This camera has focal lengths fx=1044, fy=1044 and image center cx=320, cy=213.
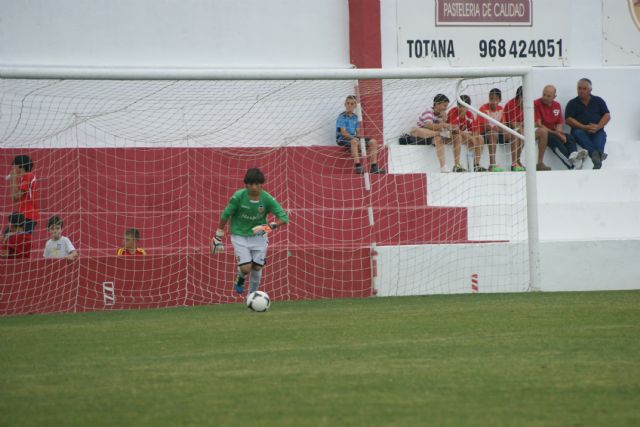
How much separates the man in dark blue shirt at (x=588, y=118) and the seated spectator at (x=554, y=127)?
0.57 feet

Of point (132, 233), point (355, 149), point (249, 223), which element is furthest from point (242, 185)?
point (249, 223)

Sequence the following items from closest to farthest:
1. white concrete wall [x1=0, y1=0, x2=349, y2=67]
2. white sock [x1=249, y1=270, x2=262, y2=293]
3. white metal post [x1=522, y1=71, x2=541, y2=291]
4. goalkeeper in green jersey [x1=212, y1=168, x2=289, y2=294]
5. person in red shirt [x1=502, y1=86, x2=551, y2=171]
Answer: goalkeeper in green jersey [x1=212, y1=168, x2=289, y2=294], white sock [x1=249, y1=270, x2=262, y2=293], white metal post [x1=522, y1=71, x2=541, y2=291], white concrete wall [x1=0, y1=0, x2=349, y2=67], person in red shirt [x1=502, y1=86, x2=551, y2=171]

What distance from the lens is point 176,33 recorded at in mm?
17484

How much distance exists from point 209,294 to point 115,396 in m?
7.81

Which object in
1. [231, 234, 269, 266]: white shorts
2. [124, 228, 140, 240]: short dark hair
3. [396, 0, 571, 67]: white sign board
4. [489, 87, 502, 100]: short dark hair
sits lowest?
[231, 234, 269, 266]: white shorts

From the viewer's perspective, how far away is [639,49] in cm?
1975

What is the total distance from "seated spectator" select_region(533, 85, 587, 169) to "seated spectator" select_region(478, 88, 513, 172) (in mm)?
1169

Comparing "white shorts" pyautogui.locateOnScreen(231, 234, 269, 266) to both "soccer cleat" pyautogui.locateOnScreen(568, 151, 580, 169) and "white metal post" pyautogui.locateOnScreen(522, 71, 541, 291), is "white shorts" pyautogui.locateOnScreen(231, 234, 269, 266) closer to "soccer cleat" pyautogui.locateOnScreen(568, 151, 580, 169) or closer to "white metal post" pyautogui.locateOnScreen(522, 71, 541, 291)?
"white metal post" pyautogui.locateOnScreen(522, 71, 541, 291)

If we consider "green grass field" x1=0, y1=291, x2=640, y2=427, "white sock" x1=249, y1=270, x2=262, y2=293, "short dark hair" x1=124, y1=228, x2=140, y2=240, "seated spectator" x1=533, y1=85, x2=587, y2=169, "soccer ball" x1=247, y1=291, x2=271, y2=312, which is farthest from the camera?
"seated spectator" x1=533, y1=85, x2=587, y2=169

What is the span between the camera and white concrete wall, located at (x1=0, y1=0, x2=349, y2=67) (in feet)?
55.3

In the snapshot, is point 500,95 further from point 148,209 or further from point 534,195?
point 148,209

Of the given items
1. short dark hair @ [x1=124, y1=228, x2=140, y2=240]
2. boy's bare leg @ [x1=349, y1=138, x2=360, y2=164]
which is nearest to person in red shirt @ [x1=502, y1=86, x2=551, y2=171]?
boy's bare leg @ [x1=349, y1=138, x2=360, y2=164]

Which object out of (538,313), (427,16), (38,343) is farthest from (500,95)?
(38,343)

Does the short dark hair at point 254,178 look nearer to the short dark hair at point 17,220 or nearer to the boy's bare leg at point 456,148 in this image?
the short dark hair at point 17,220
